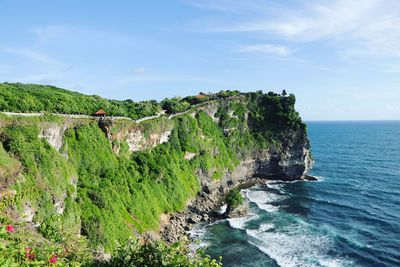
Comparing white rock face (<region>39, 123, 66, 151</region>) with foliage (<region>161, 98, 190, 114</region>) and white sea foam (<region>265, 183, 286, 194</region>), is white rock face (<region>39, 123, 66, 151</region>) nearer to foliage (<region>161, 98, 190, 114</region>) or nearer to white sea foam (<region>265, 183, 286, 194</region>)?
foliage (<region>161, 98, 190, 114</region>)

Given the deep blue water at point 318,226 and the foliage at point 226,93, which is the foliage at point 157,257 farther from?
the foliage at point 226,93

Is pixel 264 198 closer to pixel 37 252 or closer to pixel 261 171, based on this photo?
pixel 261 171

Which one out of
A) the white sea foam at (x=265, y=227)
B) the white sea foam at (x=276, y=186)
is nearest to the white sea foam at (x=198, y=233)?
the white sea foam at (x=265, y=227)

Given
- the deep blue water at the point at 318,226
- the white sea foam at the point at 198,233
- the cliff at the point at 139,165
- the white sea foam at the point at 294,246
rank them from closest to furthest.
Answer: the cliff at the point at 139,165 → the white sea foam at the point at 294,246 → the deep blue water at the point at 318,226 → the white sea foam at the point at 198,233

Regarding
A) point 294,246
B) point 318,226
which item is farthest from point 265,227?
point 318,226

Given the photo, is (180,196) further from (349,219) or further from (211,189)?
(349,219)

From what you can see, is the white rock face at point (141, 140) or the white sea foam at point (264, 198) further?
the white sea foam at point (264, 198)

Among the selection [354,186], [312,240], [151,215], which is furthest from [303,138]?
[151,215]
